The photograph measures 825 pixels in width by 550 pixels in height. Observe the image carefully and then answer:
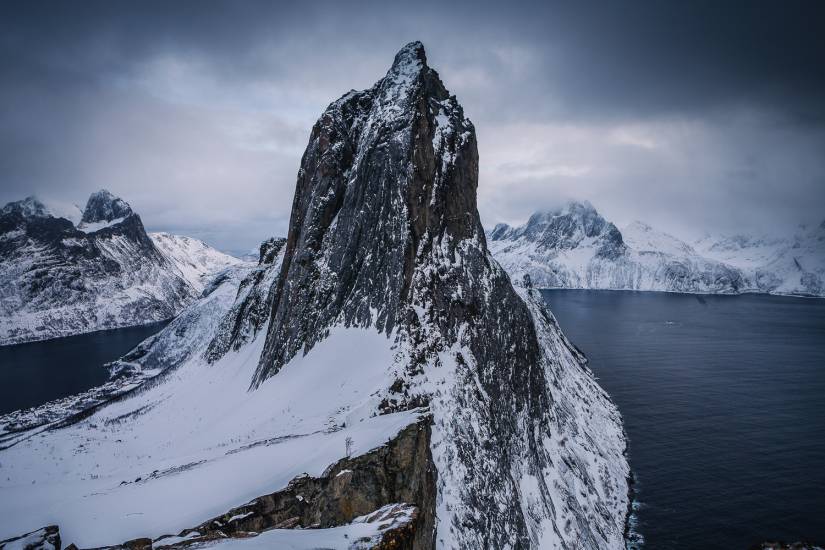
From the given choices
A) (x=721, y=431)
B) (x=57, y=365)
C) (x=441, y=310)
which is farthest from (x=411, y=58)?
(x=57, y=365)

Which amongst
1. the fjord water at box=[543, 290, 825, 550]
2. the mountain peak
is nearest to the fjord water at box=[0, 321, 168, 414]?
the mountain peak

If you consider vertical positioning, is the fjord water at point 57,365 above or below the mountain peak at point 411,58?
below

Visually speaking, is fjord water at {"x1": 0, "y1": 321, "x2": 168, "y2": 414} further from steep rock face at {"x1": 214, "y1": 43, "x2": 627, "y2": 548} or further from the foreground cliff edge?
steep rock face at {"x1": 214, "y1": 43, "x2": 627, "y2": 548}

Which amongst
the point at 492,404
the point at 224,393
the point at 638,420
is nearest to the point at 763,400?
the point at 638,420

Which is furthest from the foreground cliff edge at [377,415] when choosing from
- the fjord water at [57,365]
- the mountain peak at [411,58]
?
the fjord water at [57,365]

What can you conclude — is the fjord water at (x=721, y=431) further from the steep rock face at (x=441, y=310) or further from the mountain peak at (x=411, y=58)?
the mountain peak at (x=411, y=58)

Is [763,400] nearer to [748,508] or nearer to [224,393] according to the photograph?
[748,508]
